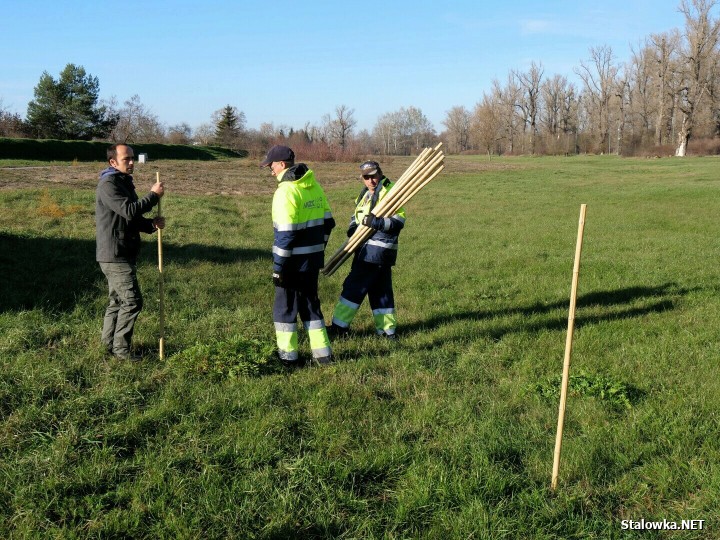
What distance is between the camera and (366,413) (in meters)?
4.97

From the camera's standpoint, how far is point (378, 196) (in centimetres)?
706

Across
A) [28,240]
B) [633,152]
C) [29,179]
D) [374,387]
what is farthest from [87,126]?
[633,152]

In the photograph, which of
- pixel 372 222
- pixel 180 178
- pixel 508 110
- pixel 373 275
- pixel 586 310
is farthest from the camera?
pixel 508 110

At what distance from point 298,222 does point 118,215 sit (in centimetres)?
189

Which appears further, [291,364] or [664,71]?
[664,71]

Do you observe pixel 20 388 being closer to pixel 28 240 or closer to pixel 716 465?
pixel 716 465

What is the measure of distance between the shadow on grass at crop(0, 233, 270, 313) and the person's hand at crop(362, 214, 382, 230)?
4.30 m

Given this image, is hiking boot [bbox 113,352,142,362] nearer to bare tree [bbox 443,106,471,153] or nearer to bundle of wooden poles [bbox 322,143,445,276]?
bundle of wooden poles [bbox 322,143,445,276]

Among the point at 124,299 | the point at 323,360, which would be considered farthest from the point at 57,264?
the point at 323,360

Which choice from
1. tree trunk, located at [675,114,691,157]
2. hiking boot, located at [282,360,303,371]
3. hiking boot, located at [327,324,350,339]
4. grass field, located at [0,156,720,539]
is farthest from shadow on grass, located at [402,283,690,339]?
tree trunk, located at [675,114,691,157]

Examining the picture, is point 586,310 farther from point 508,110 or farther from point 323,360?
point 508,110

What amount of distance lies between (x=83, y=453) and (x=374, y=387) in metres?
2.55

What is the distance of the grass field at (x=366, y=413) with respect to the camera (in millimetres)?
3646

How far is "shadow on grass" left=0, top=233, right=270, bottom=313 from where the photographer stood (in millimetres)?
8109
